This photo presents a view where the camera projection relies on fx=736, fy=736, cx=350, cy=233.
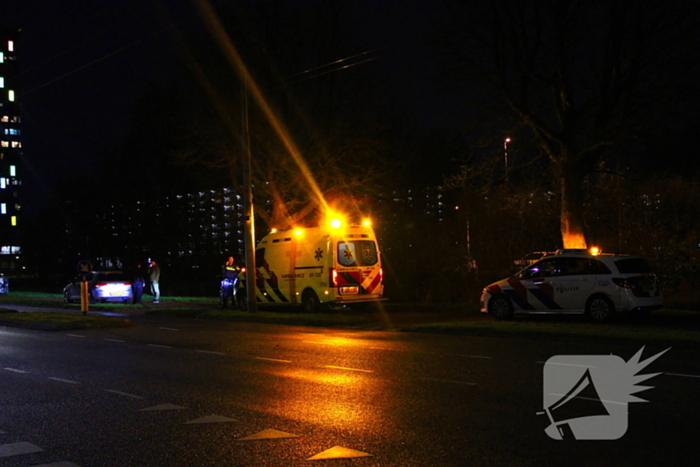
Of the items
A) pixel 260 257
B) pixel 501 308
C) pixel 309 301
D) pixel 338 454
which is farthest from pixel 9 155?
pixel 338 454

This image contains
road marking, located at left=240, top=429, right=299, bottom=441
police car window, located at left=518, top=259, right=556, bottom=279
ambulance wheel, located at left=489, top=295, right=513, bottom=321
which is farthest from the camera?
ambulance wheel, located at left=489, top=295, right=513, bottom=321

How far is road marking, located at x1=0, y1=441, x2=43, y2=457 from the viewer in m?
6.74

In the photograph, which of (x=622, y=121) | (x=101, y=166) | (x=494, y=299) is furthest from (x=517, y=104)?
(x=101, y=166)

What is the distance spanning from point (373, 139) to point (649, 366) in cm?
2152

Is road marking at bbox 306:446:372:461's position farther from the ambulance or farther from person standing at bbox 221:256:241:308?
person standing at bbox 221:256:241:308

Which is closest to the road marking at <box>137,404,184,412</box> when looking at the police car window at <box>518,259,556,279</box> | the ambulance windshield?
the police car window at <box>518,259,556,279</box>

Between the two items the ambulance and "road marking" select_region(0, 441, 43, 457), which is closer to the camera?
"road marking" select_region(0, 441, 43, 457)

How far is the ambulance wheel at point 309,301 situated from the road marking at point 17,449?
15982 mm

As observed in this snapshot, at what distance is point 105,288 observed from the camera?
31.9m

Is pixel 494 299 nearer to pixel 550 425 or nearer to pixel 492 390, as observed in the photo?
pixel 492 390

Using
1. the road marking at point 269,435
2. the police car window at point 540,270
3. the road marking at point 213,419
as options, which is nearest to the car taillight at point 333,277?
the police car window at point 540,270

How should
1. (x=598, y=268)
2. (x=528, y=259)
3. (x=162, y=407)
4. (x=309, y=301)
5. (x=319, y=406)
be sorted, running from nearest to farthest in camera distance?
(x=319, y=406), (x=162, y=407), (x=598, y=268), (x=309, y=301), (x=528, y=259)

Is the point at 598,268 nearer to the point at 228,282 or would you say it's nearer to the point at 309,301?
the point at 309,301

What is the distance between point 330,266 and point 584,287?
758 cm
